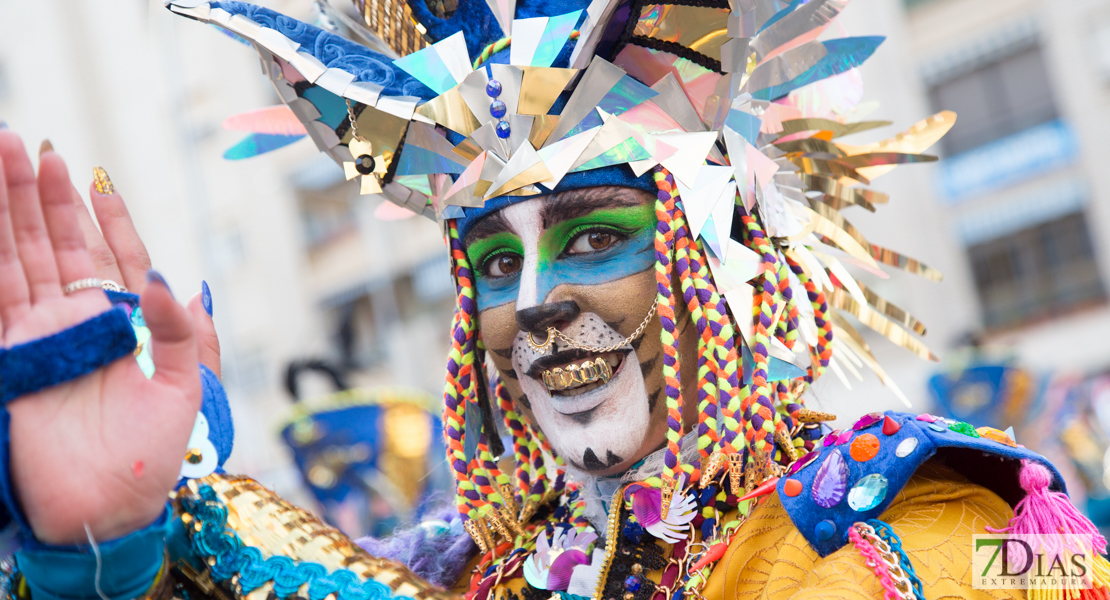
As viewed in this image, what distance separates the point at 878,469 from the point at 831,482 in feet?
0.24

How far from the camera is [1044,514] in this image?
4.83 ft

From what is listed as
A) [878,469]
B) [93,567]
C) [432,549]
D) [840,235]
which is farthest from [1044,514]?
[93,567]

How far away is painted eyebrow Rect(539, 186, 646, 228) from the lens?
5.92 feet

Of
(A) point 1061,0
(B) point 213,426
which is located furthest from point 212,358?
(A) point 1061,0

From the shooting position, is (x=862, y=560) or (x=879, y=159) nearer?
(x=862, y=560)

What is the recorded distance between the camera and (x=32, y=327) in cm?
123

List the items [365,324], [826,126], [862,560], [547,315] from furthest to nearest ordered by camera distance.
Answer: [365,324]
[826,126]
[547,315]
[862,560]

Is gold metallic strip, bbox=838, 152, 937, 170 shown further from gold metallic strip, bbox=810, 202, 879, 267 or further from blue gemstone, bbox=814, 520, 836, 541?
blue gemstone, bbox=814, 520, 836, 541

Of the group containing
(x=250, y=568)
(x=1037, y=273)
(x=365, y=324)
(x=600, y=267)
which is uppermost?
(x=600, y=267)

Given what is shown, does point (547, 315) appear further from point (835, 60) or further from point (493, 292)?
point (835, 60)

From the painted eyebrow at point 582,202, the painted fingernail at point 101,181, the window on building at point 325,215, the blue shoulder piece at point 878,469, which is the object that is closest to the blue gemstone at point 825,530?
the blue shoulder piece at point 878,469

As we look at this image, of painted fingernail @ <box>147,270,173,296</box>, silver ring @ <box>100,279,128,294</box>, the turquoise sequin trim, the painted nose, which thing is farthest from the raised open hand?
the painted nose

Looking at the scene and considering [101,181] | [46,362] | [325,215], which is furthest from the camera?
[325,215]

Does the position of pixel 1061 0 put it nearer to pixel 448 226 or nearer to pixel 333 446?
pixel 333 446
